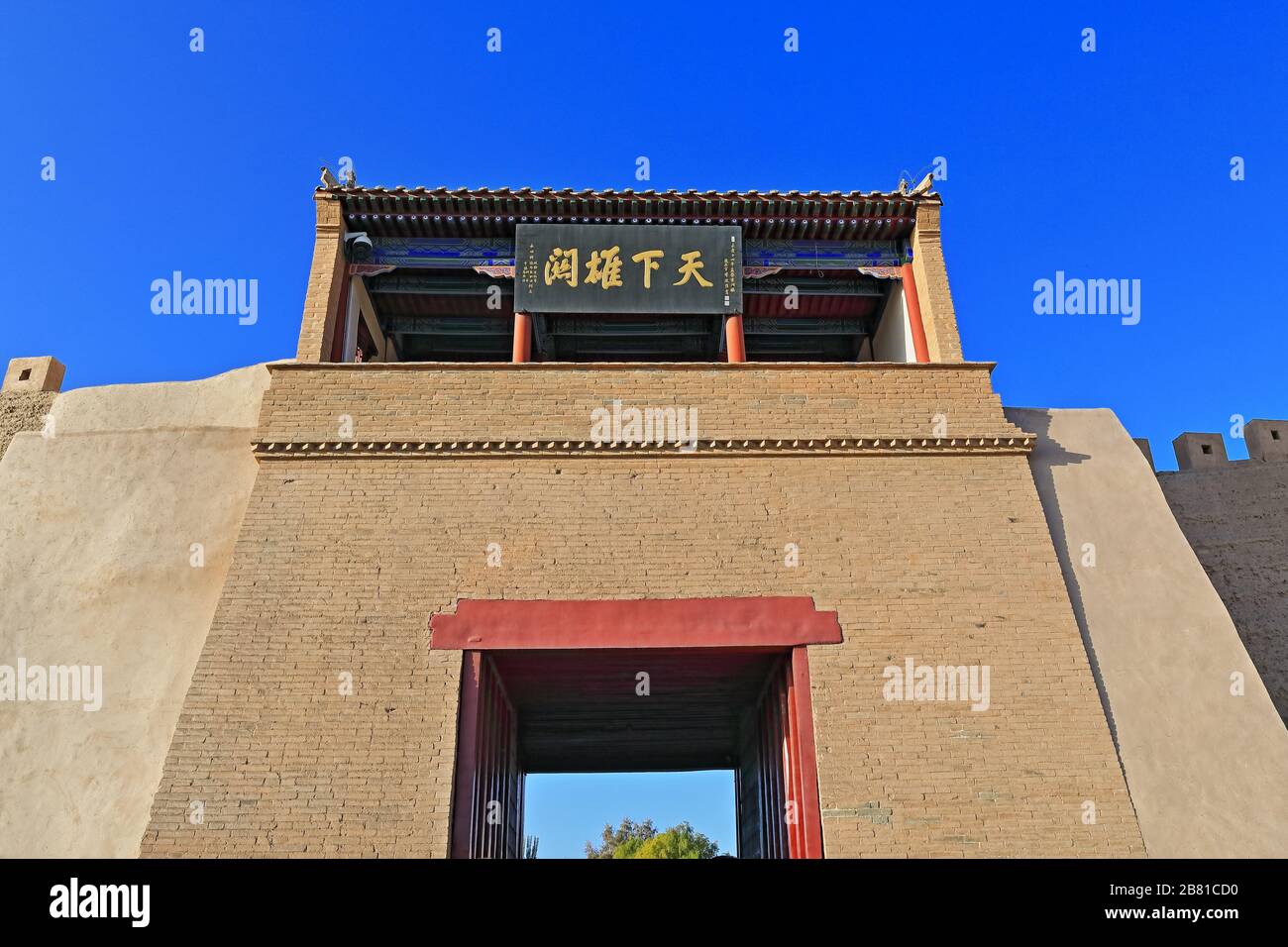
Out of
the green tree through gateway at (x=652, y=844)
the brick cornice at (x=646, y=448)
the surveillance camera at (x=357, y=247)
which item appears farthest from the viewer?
the green tree through gateway at (x=652, y=844)

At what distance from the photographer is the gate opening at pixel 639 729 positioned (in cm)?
789

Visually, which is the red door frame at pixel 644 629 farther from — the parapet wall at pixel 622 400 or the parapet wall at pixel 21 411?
the parapet wall at pixel 21 411

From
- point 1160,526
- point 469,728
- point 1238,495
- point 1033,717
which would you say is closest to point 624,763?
point 469,728

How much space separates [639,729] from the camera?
11500mm

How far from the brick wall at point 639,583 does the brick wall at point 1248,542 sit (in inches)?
190

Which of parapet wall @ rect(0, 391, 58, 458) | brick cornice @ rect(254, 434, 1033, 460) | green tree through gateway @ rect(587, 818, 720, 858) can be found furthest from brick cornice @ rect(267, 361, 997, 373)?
green tree through gateway @ rect(587, 818, 720, 858)

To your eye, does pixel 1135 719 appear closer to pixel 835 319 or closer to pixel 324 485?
pixel 835 319

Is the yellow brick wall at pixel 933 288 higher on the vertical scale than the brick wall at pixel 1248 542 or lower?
higher

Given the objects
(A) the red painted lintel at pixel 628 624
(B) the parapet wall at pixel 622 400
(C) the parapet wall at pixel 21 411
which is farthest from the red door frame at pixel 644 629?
(C) the parapet wall at pixel 21 411

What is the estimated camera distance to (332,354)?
1035 cm

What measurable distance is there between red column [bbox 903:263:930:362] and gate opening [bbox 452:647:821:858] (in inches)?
164

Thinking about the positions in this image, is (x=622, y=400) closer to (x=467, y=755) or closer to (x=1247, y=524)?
(x=467, y=755)

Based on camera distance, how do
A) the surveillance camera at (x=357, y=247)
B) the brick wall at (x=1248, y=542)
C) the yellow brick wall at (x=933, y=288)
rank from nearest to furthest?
the yellow brick wall at (x=933, y=288) < the surveillance camera at (x=357, y=247) < the brick wall at (x=1248, y=542)

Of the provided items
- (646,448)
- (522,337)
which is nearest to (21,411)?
(522,337)
